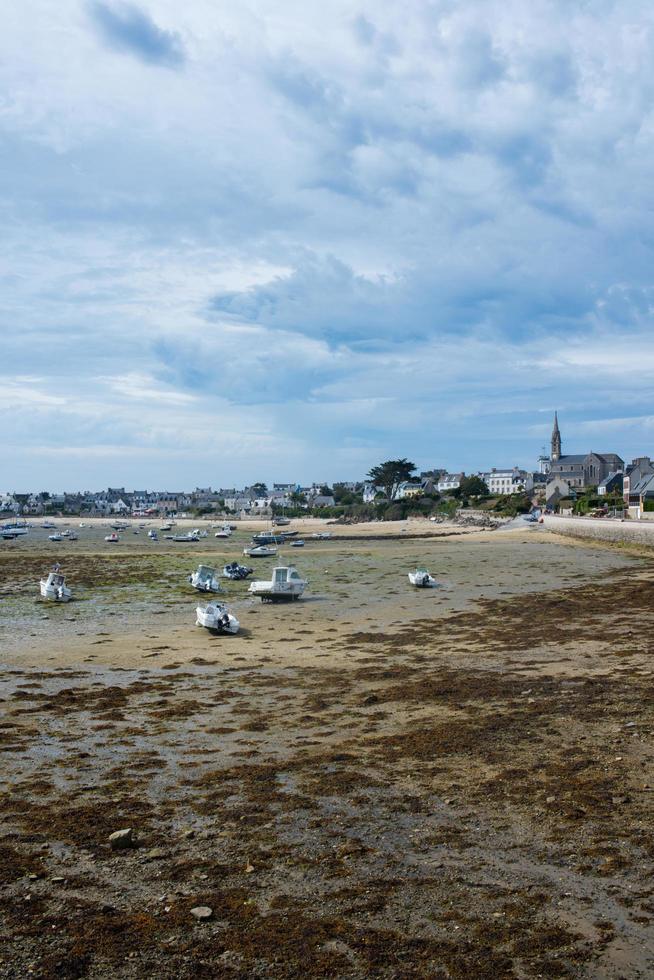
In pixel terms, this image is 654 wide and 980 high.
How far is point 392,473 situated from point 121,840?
596 feet

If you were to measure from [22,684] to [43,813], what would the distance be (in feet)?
29.0

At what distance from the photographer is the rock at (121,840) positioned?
8.59m

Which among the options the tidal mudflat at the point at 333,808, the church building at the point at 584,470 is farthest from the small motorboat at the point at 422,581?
the church building at the point at 584,470

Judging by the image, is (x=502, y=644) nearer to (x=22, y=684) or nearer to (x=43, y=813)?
(x=22, y=684)

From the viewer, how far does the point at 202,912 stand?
711cm

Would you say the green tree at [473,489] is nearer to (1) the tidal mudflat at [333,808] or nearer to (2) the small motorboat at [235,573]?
(2) the small motorboat at [235,573]

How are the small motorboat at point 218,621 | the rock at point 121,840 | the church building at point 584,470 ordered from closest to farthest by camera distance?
1. the rock at point 121,840
2. the small motorboat at point 218,621
3. the church building at point 584,470

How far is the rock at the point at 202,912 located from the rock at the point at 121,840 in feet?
5.76

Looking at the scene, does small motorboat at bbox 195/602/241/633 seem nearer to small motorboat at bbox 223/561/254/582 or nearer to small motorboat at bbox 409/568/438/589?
small motorboat at bbox 409/568/438/589

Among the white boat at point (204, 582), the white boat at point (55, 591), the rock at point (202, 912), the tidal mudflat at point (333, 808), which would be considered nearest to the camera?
the tidal mudflat at point (333, 808)

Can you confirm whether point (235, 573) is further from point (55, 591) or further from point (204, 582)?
point (55, 591)

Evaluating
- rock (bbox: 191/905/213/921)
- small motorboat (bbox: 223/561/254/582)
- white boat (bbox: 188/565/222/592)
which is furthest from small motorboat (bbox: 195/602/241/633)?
small motorboat (bbox: 223/561/254/582)

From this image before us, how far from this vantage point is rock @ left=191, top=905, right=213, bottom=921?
7.05 meters

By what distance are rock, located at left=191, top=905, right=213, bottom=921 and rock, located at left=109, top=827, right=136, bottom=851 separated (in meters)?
1.75
